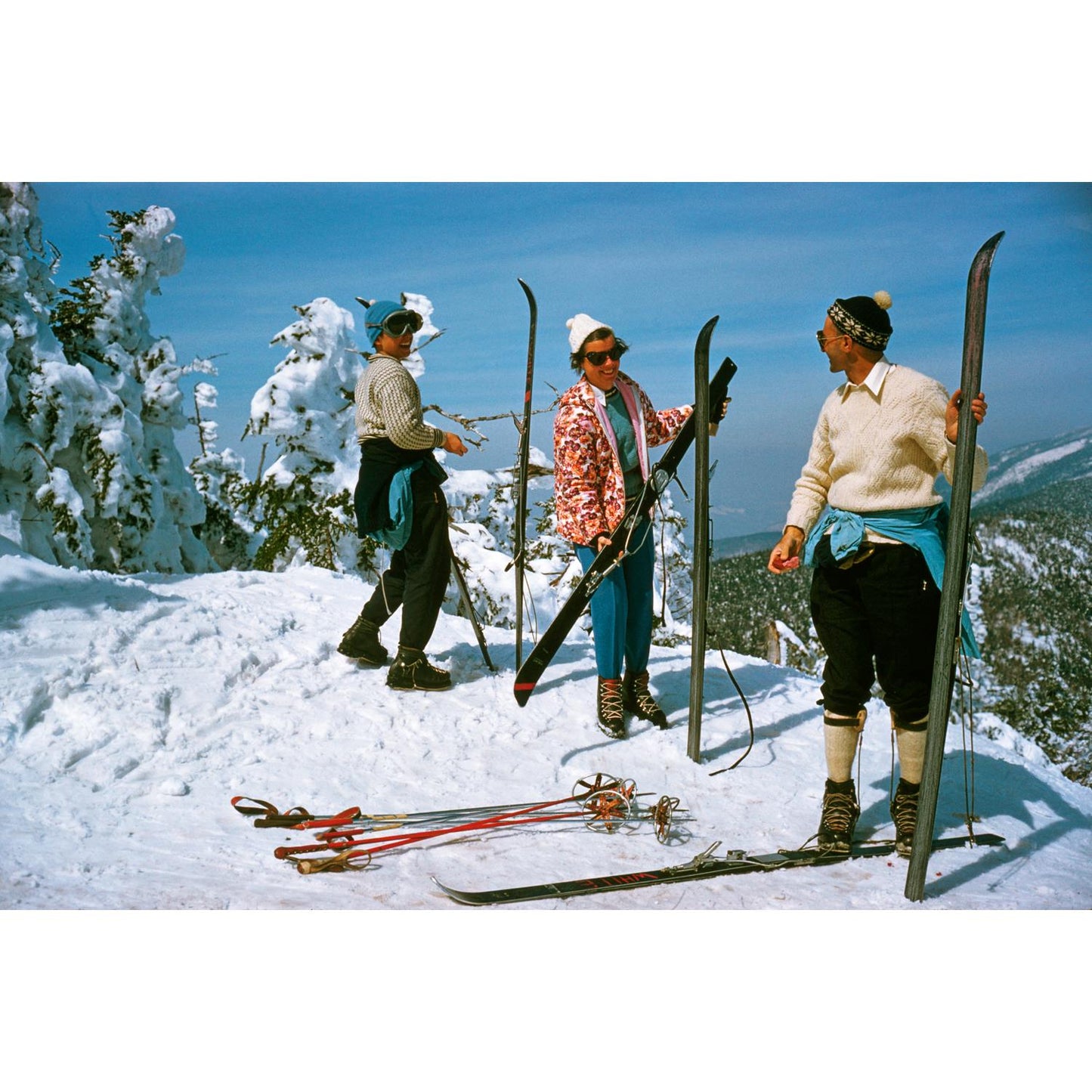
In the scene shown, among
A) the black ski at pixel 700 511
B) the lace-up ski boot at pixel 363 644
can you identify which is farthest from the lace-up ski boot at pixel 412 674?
the black ski at pixel 700 511

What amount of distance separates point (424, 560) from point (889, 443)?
2.03 metres

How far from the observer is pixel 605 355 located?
12.2ft

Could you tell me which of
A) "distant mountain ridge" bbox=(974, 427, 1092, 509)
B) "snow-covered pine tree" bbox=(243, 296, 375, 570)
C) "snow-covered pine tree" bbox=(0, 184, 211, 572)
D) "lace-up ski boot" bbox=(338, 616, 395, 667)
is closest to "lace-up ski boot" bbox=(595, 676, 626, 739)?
"lace-up ski boot" bbox=(338, 616, 395, 667)

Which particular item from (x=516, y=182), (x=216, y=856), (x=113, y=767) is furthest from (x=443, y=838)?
(x=516, y=182)

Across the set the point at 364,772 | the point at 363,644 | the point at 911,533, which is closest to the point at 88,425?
the point at 363,644

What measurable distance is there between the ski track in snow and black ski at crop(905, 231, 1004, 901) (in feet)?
0.78

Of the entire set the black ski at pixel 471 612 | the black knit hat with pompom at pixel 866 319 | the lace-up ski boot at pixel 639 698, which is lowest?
the lace-up ski boot at pixel 639 698

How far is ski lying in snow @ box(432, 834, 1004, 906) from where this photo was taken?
2.83 meters

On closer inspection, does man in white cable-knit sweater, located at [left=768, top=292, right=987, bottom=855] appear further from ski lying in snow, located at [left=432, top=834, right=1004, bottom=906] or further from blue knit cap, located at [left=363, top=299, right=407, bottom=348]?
blue knit cap, located at [left=363, top=299, right=407, bottom=348]

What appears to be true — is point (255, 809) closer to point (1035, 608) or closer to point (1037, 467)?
point (1037, 467)

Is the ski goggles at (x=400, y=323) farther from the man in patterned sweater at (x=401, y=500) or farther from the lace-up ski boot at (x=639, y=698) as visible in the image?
the lace-up ski boot at (x=639, y=698)

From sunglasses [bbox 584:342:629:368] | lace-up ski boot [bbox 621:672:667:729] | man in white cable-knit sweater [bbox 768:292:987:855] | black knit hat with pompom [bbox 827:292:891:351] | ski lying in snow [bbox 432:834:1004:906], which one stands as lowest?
ski lying in snow [bbox 432:834:1004:906]

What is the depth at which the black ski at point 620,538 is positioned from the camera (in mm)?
3625

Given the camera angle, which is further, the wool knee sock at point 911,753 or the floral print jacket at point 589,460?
the floral print jacket at point 589,460
